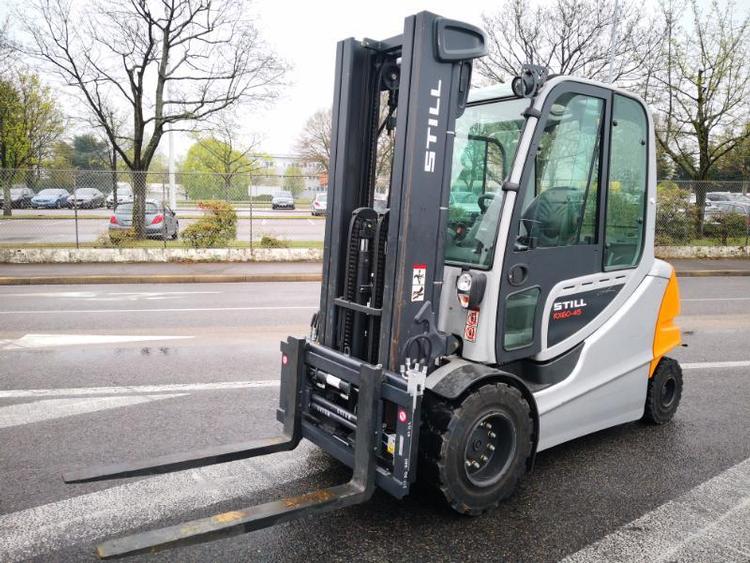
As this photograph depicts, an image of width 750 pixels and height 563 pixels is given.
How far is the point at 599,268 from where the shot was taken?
4332 millimetres

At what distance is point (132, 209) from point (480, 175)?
15.1m

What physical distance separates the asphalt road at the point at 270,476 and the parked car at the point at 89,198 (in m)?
9.90

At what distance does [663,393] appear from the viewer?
511 centimetres

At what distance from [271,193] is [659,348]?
15.2m

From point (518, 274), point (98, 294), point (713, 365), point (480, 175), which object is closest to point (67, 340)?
point (98, 294)

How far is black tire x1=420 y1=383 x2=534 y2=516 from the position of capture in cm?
333

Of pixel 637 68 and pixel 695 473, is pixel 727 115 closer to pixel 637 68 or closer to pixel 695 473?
pixel 637 68

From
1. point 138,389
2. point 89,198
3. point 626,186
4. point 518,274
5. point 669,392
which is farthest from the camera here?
point 89,198

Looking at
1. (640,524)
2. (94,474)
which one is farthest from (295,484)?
(640,524)

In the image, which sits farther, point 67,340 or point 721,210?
point 721,210

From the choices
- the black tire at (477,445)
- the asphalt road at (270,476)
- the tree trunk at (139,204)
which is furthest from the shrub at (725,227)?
the black tire at (477,445)

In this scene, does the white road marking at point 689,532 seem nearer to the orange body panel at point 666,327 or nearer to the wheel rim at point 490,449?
the wheel rim at point 490,449

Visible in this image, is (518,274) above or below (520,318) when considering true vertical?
above

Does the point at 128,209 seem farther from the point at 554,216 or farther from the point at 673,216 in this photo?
the point at 673,216
